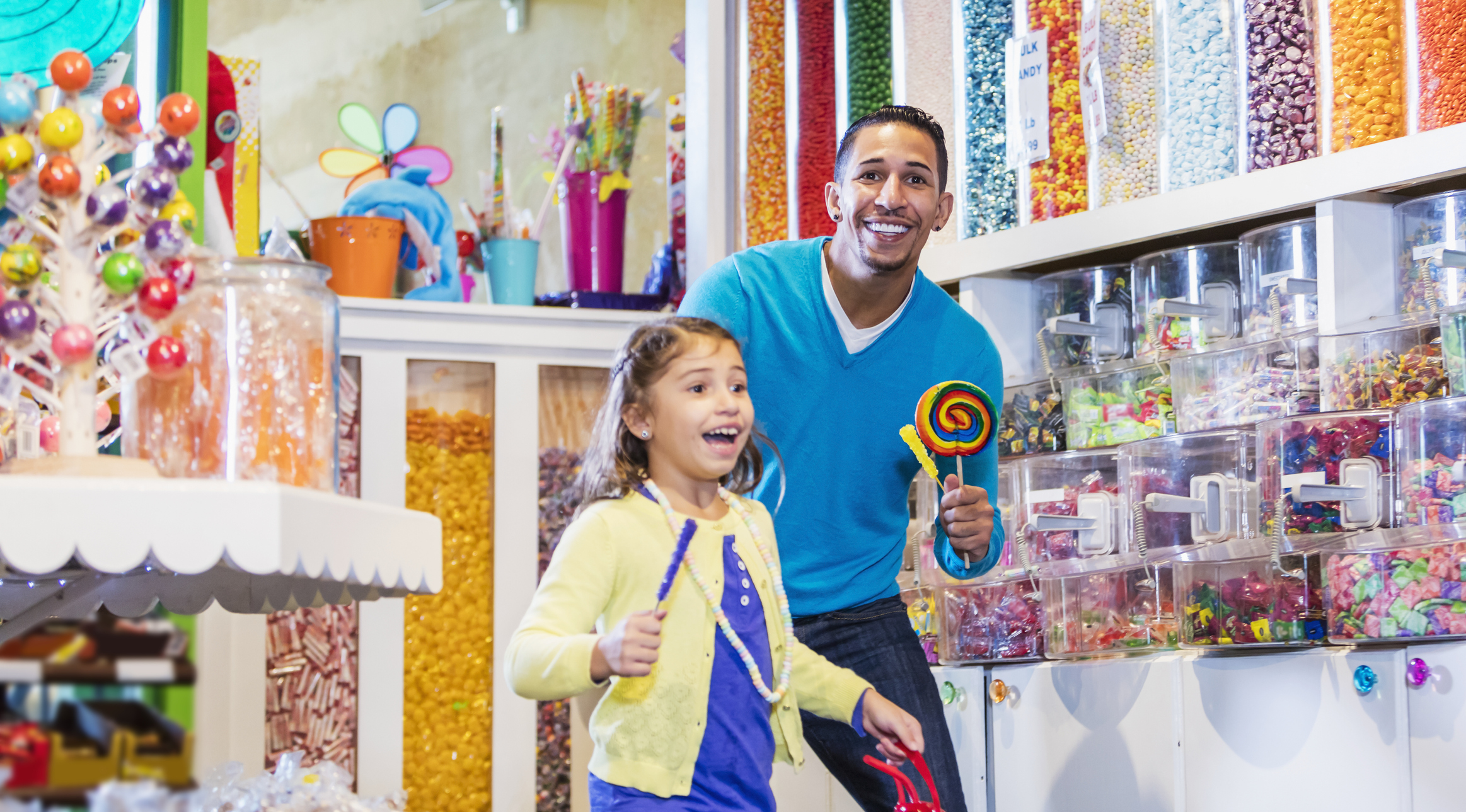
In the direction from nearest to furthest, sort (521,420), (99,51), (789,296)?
1. (99,51)
2. (789,296)
3. (521,420)

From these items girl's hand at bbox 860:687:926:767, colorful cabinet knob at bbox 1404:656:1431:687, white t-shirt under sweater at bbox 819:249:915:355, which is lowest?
girl's hand at bbox 860:687:926:767

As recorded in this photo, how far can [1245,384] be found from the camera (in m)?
2.37

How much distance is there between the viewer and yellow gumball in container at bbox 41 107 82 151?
3.73 feet

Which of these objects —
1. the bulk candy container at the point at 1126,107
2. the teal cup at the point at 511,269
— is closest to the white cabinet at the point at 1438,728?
the bulk candy container at the point at 1126,107

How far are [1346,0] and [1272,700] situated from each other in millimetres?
1146

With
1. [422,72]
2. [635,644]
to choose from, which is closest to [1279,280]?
[635,644]

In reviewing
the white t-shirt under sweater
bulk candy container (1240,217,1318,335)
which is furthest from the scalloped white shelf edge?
bulk candy container (1240,217,1318,335)

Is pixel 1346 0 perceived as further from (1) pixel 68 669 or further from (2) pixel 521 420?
(1) pixel 68 669

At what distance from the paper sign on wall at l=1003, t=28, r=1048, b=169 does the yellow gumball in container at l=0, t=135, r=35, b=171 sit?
6.84 feet

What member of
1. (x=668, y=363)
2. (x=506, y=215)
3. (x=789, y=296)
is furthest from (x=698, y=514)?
(x=506, y=215)

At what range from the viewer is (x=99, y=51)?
6.34ft

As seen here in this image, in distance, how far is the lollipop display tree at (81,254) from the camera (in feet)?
3.69

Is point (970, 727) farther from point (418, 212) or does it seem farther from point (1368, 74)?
point (418, 212)

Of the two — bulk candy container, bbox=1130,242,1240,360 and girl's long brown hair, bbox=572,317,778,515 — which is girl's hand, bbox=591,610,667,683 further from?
bulk candy container, bbox=1130,242,1240,360
